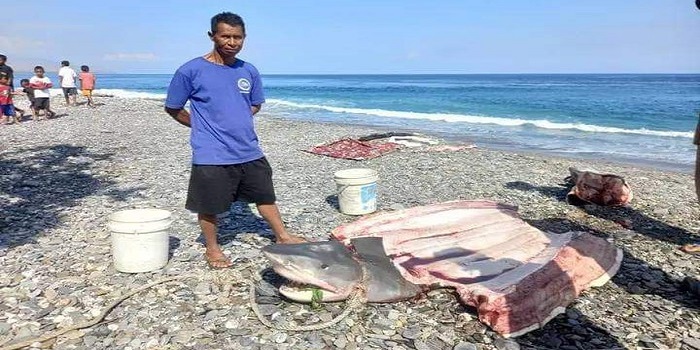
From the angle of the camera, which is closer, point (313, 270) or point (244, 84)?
point (313, 270)

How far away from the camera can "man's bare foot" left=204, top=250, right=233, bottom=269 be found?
464 cm

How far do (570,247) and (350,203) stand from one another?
9.14 ft

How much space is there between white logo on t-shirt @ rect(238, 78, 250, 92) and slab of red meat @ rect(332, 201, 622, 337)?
5.62 feet

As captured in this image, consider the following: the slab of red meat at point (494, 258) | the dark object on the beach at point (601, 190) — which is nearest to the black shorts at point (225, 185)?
the slab of red meat at point (494, 258)

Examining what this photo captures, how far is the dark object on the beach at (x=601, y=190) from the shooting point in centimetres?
707

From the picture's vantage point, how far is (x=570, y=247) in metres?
4.61

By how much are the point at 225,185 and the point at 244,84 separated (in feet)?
3.08

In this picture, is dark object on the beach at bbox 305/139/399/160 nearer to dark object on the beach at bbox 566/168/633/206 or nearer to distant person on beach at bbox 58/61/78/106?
dark object on the beach at bbox 566/168/633/206

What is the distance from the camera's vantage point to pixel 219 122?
14.2ft

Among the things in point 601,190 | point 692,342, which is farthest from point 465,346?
point 601,190

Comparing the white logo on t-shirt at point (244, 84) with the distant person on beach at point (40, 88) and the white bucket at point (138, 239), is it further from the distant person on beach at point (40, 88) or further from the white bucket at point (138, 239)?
the distant person on beach at point (40, 88)

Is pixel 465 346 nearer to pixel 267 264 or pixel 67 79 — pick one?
pixel 267 264

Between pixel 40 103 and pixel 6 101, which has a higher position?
pixel 6 101

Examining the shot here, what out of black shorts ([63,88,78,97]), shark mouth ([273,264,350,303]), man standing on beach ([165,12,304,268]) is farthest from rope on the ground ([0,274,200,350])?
black shorts ([63,88,78,97])
